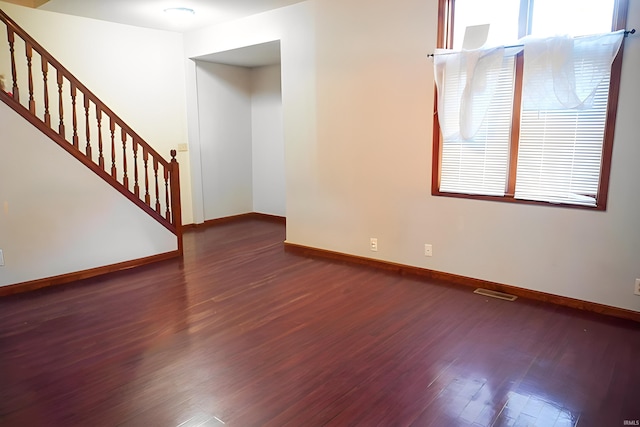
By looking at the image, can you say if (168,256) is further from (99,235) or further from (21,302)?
(21,302)

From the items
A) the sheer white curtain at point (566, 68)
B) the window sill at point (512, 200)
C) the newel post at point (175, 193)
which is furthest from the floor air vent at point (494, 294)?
Result: the newel post at point (175, 193)

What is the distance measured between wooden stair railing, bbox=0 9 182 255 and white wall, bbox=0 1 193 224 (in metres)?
0.25

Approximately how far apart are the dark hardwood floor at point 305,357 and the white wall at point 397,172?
0.40 meters

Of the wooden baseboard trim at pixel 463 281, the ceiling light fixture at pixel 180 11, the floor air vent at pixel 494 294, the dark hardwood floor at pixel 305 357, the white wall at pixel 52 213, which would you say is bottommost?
→ the dark hardwood floor at pixel 305 357

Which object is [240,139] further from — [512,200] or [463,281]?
[512,200]

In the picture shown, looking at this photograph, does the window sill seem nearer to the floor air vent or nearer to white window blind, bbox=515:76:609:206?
white window blind, bbox=515:76:609:206

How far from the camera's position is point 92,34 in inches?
208

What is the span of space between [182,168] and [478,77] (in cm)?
450

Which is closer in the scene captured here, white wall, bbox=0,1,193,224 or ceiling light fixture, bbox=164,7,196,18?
ceiling light fixture, bbox=164,7,196,18

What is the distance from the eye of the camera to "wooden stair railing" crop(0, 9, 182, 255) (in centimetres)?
379

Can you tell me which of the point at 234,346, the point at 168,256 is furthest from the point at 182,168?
the point at 234,346

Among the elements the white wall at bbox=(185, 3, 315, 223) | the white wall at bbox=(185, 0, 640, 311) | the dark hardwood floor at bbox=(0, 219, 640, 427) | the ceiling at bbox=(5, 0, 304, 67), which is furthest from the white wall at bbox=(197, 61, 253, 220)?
the dark hardwood floor at bbox=(0, 219, 640, 427)

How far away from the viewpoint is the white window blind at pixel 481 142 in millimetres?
3604

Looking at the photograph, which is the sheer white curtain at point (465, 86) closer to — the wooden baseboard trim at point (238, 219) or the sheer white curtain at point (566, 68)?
the sheer white curtain at point (566, 68)
